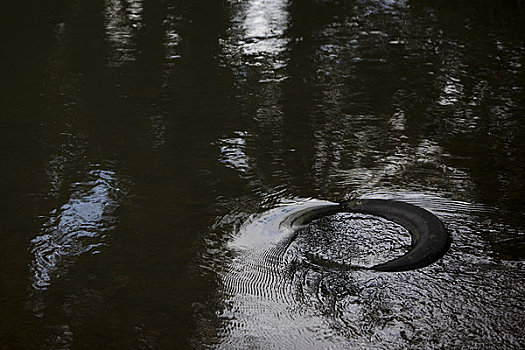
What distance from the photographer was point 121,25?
7473 millimetres

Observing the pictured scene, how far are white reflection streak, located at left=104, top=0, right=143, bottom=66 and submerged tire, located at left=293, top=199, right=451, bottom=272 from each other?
129 inches

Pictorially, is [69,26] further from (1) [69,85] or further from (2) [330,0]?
(2) [330,0]

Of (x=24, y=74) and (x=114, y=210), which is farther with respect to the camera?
(x=24, y=74)

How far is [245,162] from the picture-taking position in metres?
4.17

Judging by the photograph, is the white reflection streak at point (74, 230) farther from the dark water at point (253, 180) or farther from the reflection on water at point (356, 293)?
the reflection on water at point (356, 293)

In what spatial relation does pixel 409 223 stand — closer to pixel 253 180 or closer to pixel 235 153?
pixel 253 180

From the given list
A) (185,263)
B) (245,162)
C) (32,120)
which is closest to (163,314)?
(185,263)

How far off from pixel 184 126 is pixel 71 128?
793 mm

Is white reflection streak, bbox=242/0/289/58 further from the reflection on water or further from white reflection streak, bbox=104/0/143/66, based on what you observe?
the reflection on water

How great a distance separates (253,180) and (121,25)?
4.20 metres

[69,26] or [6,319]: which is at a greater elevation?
[6,319]

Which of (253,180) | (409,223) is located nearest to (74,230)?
(253,180)

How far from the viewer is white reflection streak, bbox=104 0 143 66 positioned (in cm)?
634

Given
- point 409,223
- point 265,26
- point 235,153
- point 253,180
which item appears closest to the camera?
point 409,223
